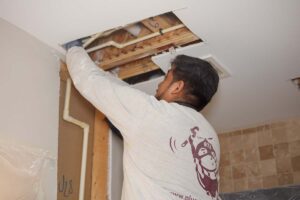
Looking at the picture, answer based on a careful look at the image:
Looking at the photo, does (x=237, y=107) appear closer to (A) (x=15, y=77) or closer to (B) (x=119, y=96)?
(B) (x=119, y=96)

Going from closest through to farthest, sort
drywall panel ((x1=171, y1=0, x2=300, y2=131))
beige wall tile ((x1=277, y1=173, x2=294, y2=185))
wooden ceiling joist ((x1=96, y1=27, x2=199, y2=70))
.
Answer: drywall panel ((x1=171, y1=0, x2=300, y2=131))
wooden ceiling joist ((x1=96, y1=27, x2=199, y2=70))
beige wall tile ((x1=277, y1=173, x2=294, y2=185))

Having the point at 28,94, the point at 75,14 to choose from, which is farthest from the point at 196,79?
the point at 28,94

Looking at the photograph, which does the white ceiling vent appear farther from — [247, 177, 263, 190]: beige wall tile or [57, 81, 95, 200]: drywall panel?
[247, 177, 263, 190]: beige wall tile

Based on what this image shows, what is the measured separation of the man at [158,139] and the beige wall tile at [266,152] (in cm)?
136

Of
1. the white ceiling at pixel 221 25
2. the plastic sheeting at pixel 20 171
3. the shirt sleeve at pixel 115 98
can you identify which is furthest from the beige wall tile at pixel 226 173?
the plastic sheeting at pixel 20 171

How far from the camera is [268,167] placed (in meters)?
3.03

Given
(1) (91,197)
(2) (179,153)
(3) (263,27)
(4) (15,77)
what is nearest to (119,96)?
(2) (179,153)

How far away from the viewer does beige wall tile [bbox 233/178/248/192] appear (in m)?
3.06

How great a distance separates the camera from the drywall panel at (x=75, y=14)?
167 centimetres

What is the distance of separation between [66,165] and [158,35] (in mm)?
771

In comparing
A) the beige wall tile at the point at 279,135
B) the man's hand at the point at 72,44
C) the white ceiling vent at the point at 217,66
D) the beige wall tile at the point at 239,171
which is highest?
the white ceiling vent at the point at 217,66

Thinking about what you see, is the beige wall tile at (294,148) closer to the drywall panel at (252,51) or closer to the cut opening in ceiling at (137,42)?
the drywall panel at (252,51)

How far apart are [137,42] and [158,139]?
0.63 metres

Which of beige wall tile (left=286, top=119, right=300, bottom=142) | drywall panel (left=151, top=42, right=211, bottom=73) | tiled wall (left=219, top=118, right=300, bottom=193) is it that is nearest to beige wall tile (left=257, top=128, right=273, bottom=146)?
tiled wall (left=219, top=118, right=300, bottom=193)
